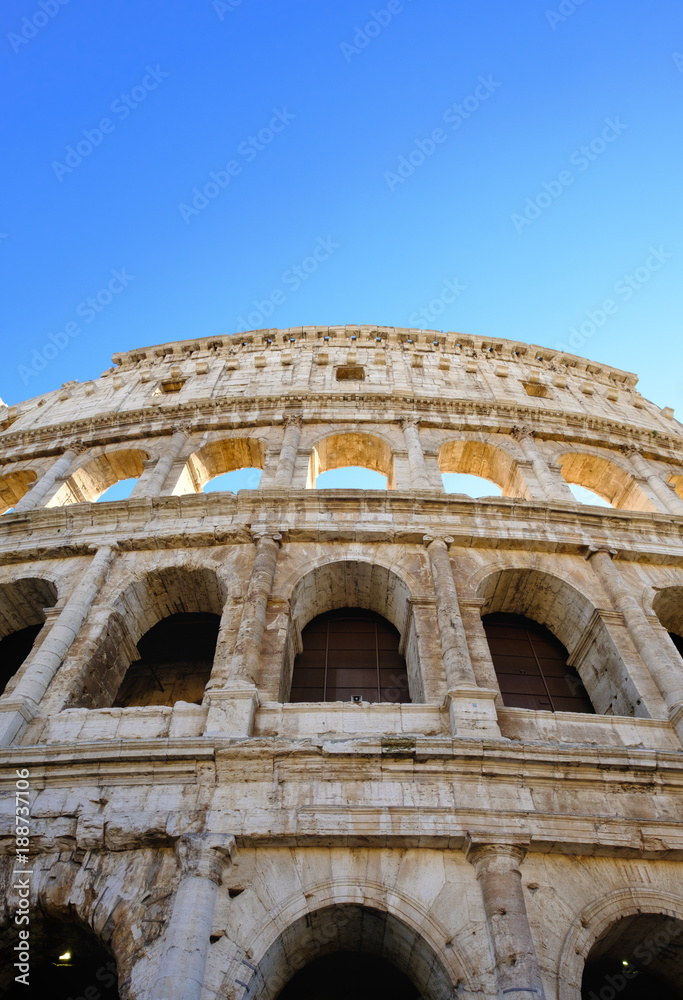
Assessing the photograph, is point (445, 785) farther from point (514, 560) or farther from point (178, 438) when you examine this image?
point (178, 438)

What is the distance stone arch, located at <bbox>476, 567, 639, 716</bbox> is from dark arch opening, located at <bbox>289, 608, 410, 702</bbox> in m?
1.75

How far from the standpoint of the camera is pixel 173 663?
1144cm

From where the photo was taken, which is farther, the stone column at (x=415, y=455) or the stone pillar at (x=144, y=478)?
the stone pillar at (x=144, y=478)

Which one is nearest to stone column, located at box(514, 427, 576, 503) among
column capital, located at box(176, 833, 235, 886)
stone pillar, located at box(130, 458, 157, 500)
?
stone pillar, located at box(130, 458, 157, 500)

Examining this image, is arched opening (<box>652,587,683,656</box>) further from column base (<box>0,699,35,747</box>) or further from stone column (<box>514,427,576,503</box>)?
column base (<box>0,699,35,747</box>)

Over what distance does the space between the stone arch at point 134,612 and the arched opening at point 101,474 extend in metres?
4.59

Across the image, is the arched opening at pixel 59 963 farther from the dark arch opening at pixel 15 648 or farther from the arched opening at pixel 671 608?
the arched opening at pixel 671 608

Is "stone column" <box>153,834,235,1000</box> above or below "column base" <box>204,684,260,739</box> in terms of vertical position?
below

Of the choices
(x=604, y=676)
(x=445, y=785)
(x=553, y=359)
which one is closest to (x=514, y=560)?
(x=604, y=676)

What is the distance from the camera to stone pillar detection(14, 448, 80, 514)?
13366 mm

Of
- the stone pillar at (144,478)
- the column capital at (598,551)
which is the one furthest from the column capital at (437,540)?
the stone pillar at (144,478)

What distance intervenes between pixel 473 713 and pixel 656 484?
8732 mm

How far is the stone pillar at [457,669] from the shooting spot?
25.4 ft

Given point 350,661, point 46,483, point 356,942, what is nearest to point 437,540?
point 350,661
